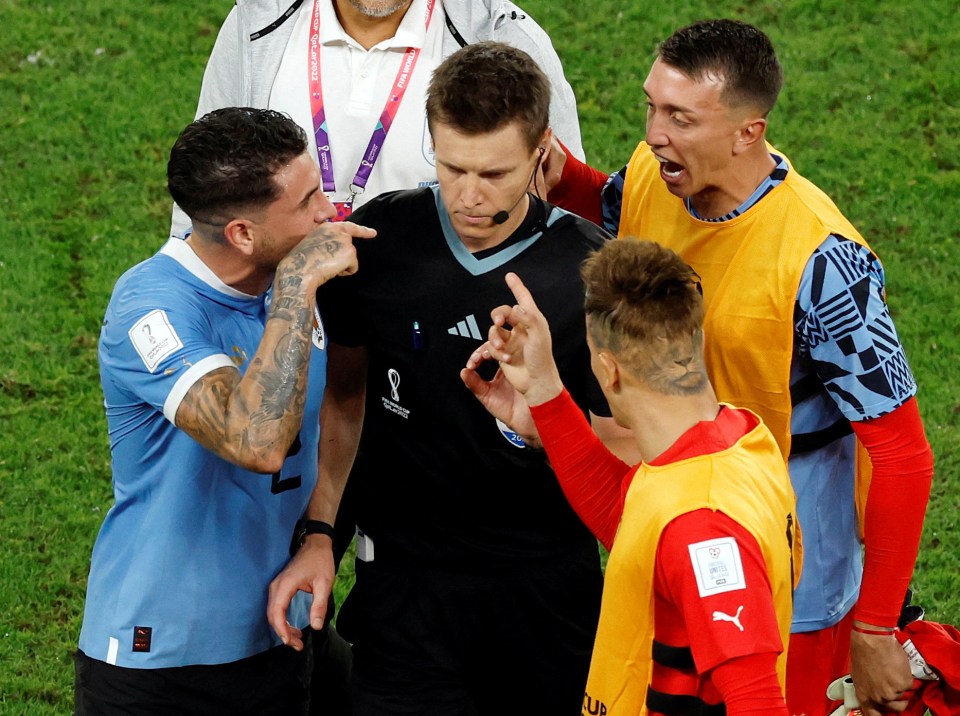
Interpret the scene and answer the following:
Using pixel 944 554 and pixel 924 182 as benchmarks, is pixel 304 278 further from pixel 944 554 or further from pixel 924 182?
pixel 924 182

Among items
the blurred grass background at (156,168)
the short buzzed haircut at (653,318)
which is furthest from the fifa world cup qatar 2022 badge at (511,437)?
the blurred grass background at (156,168)

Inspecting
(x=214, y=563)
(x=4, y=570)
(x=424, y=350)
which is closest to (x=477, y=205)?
(x=424, y=350)

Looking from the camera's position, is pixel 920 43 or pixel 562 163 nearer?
pixel 562 163

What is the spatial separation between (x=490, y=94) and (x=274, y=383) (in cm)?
93

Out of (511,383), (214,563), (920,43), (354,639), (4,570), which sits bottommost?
(4,570)

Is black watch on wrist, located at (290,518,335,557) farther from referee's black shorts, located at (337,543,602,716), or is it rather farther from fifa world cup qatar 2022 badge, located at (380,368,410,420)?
fifa world cup qatar 2022 badge, located at (380,368,410,420)

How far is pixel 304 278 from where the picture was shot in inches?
149

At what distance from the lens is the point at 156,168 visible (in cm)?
950

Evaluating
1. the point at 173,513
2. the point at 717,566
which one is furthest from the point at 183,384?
the point at 717,566

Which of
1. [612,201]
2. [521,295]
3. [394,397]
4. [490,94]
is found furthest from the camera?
[612,201]

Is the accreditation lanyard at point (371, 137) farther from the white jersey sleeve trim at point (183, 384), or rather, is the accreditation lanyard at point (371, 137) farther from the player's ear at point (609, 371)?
the player's ear at point (609, 371)

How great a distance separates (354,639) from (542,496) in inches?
29.8

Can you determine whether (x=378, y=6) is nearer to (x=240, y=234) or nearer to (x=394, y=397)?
(x=240, y=234)

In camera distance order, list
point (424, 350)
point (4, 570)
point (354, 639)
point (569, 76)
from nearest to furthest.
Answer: point (424, 350)
point (354, 639)
point (4, 570)
point (569, 76)
